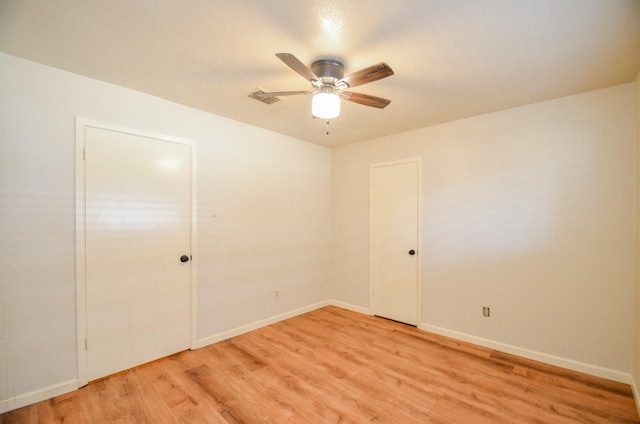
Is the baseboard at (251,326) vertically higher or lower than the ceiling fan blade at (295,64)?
lower

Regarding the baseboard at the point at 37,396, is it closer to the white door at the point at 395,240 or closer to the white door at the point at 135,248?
the white door at the point at 135,248

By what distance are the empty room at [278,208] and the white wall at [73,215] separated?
2 cm

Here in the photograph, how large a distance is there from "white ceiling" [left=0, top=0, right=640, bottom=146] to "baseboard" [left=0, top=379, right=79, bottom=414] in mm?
2438

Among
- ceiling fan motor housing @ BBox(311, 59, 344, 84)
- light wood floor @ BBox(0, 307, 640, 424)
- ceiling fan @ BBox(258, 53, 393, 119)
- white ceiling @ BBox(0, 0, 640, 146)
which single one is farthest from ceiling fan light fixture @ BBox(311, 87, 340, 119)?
light wood floor @ BBox(0, 307, 640, 424)

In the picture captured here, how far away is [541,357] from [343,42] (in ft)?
10.8

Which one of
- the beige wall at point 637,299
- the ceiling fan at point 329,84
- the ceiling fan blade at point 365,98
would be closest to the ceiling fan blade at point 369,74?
the ceiling fan at point 329,84

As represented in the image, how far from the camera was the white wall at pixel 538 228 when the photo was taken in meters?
2.40

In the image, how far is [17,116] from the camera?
2.03 m

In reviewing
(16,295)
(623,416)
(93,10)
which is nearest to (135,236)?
(16,295)

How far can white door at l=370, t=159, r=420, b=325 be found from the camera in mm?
3619

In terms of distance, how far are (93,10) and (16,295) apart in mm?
2006

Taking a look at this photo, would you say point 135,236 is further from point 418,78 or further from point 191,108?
point 418,78

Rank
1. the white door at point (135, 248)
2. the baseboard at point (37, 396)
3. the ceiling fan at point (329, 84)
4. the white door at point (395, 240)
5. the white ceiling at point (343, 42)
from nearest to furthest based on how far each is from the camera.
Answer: the white ceiling at point (343, 42) → the ceiling fan at point (329, 84) → the baseboard at point (37, 396) → the white door at point (135, 248) → the white door at point (395, 240)

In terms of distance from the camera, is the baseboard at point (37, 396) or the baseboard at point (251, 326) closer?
the baseboard at point (37, 396)
